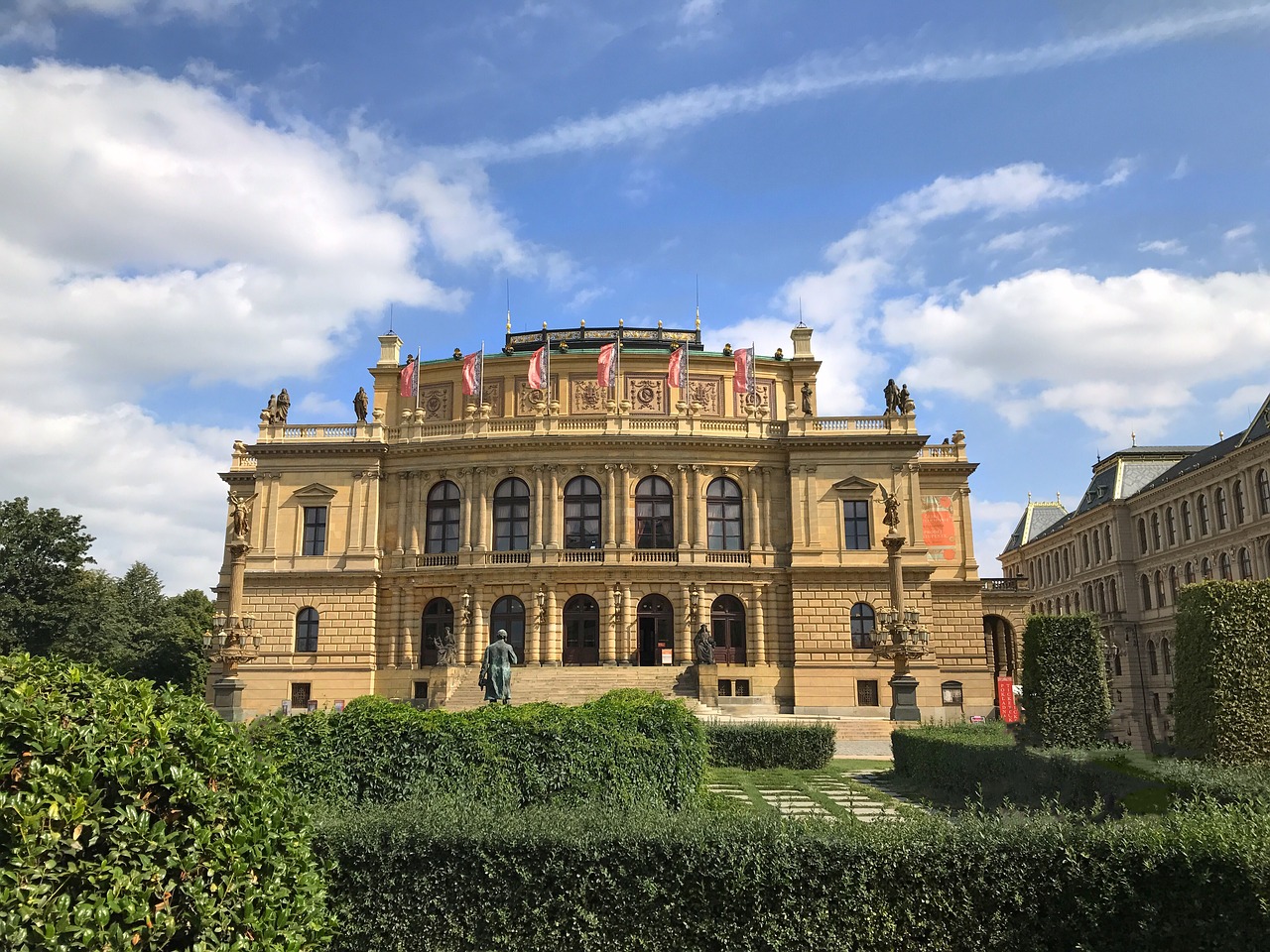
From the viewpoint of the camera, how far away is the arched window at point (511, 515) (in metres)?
49.8

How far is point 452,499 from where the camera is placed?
5056cm

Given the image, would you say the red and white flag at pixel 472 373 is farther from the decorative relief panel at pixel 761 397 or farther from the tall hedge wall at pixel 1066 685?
the tall hedge wall at pixel 1066 685

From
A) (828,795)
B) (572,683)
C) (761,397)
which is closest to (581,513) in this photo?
(572,683)

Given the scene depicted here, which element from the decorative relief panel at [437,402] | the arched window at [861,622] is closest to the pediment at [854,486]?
the arched window at [861,622]

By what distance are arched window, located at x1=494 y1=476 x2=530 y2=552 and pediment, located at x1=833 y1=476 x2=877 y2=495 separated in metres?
16.5

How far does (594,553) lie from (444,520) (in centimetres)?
868

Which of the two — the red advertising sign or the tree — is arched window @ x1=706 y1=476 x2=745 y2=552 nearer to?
the red advertising sign

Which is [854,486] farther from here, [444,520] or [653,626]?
[444,520]

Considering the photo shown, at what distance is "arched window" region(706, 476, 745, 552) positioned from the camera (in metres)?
49.8

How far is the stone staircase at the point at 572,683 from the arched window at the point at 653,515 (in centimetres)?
727

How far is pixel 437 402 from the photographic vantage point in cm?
5597

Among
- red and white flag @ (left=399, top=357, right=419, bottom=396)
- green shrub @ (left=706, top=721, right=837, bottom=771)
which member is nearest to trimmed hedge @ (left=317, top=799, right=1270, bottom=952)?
green shrub @ (left=706, top=721, right=837, bottom=771)

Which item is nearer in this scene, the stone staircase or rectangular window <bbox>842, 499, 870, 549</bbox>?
the stone staircase

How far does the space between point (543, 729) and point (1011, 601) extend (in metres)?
58.9
